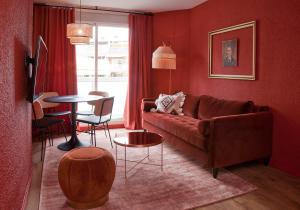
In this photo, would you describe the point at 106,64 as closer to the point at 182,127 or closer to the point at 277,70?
the point at 182,127

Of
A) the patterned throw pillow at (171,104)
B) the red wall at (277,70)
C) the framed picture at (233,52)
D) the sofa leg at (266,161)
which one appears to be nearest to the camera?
the red wall at (277,70)

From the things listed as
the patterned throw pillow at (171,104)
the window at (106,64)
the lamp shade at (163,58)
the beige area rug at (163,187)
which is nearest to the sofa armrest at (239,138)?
the beige area rug at (163,187)

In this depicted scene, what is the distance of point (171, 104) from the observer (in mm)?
4785

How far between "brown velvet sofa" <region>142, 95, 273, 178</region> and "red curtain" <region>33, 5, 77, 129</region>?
2.36 meters

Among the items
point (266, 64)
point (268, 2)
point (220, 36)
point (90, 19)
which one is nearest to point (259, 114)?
point (266, 64)

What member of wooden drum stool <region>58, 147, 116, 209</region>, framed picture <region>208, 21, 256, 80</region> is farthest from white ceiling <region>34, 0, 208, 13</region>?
wooden drum stool <region>58, 147, 116, 209</region>

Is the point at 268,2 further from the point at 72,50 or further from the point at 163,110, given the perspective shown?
the point at 72,50

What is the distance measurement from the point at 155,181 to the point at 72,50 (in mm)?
3383

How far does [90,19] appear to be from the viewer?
5340 mm

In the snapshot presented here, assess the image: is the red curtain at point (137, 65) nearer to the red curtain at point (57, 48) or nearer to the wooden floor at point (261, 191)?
the red curtain at point (57, 48)

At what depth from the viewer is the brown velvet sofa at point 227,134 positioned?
3.07 metres

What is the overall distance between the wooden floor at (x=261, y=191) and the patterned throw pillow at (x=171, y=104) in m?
1.66

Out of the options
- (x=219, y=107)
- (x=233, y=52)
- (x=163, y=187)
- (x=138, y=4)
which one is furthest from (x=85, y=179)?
(x=138, y=4)

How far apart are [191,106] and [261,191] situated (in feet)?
7.08
